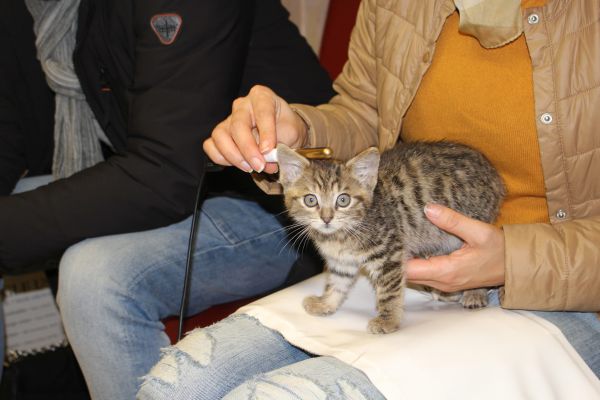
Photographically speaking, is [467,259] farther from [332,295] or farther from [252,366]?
[252,366]

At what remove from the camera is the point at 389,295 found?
1.35 meters

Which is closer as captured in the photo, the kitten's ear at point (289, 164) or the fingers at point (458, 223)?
the fingers at point (458, 223)

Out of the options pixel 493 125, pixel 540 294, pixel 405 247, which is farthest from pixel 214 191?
pixel 540 294

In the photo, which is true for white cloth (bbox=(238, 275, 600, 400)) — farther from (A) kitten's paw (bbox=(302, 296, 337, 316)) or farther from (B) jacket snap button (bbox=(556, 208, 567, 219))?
(B) jacket snap button (bbox=(556, 208, 567, 219))

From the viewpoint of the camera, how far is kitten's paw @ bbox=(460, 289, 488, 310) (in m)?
1.33

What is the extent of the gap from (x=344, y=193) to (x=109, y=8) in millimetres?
938

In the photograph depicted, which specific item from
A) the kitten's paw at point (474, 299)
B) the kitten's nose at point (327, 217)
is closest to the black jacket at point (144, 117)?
the kitten's nose at point (327, 217)

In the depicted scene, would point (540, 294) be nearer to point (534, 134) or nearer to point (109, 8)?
point (534, 134)

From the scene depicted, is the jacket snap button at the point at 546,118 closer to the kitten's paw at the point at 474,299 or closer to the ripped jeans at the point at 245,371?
the kitten's paw at the point at 474,299

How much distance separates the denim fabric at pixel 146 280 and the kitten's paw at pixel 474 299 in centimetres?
60

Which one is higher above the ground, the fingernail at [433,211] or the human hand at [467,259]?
the fingernail at [433,211]

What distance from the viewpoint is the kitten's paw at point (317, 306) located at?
1.30m

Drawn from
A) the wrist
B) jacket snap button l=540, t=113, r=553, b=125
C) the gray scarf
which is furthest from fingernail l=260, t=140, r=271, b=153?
the gray scarf

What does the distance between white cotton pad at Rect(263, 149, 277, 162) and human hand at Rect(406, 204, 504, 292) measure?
1.20ft
